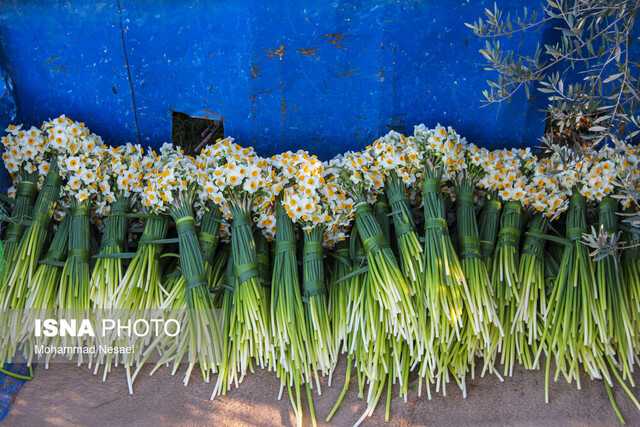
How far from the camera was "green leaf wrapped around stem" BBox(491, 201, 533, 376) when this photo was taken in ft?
8.63

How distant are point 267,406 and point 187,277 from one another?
61 centimetres

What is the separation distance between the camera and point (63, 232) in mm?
2949

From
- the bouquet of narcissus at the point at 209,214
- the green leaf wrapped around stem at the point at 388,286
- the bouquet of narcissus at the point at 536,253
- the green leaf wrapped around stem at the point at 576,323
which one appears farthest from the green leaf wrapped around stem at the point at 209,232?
the green leaf wrapped around stem at the point at 576,323

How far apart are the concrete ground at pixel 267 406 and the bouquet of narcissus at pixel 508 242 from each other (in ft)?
0.37

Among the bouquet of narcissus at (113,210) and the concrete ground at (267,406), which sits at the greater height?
the bouquet of narcissus at (113,210)

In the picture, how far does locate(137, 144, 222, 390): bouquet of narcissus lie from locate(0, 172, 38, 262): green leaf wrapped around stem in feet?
1.79

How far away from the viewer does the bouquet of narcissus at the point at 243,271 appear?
261 centimetres

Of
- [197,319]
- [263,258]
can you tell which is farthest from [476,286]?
[197,319]

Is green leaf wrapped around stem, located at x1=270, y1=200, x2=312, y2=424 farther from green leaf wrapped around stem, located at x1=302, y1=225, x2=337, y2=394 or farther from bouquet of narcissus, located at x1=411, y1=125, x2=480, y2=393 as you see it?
bouquet of narcissus, located at x1=411, y1=125, x2=480, y2=393

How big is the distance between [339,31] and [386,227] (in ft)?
3.02

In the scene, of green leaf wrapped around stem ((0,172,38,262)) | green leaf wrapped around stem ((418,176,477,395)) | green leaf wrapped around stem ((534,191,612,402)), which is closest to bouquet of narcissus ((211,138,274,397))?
green leaf wrapped around stem ((418,176,477,395))

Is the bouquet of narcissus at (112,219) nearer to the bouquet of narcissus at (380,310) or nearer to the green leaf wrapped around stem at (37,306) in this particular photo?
the green leaf wrapped around stem at (37,306)

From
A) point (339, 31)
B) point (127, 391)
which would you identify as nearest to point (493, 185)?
point (339, 31)

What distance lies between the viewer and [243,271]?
2.71m
